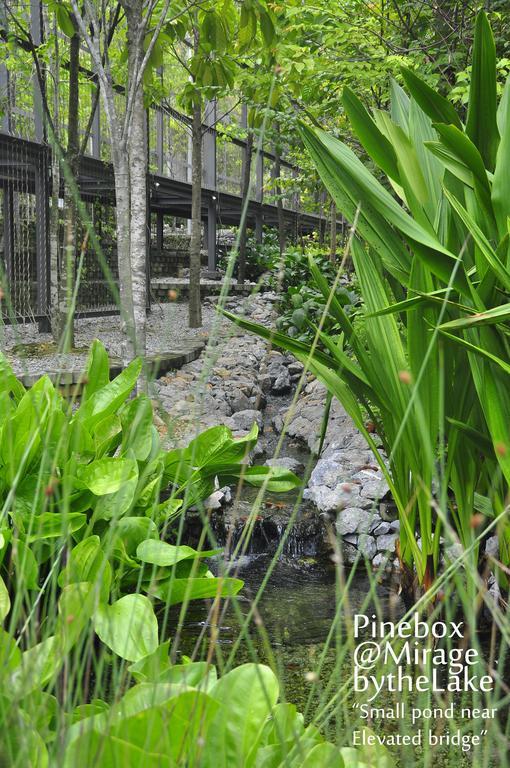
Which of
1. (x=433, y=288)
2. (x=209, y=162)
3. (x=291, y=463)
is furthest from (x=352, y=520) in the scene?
(x=209, y=162)

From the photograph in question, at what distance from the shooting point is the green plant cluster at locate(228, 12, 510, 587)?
1.90 metres

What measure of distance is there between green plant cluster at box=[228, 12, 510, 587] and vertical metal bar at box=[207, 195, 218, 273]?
10377mm

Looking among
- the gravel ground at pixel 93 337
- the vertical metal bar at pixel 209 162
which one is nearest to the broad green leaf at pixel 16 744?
the gravel ground at pixel 93 337

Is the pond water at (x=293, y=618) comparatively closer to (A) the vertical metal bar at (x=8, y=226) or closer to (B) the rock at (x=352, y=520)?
(B) the rock at (x=352, y=520)

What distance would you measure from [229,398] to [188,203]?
22.5 feet

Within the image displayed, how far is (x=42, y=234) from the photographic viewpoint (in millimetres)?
7352

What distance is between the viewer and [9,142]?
22.2 ft

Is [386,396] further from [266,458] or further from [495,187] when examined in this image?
[266,458]

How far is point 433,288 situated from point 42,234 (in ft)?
19.3

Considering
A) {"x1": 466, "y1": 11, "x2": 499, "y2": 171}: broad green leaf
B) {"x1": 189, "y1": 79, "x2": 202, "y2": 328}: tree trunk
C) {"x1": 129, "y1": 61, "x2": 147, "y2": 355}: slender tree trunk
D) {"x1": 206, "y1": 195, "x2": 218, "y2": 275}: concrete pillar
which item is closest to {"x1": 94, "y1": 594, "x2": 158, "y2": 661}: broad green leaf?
{"x1": 466, "y1": 11, "x2": 499, "y2": 171}: broad green leaf

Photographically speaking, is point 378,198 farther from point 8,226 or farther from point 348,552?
point 8,226

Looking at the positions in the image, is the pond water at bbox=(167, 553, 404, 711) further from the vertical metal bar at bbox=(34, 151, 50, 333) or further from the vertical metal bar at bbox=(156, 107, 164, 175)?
the vertical metal bar at bbox=(156, 107, 164, 175)

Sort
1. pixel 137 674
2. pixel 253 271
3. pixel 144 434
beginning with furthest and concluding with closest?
1. pixel 253 271
2. pixel 144 434
3. pixel 137 674

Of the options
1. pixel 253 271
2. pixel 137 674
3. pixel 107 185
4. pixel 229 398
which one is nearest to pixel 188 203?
pixel 253 271
